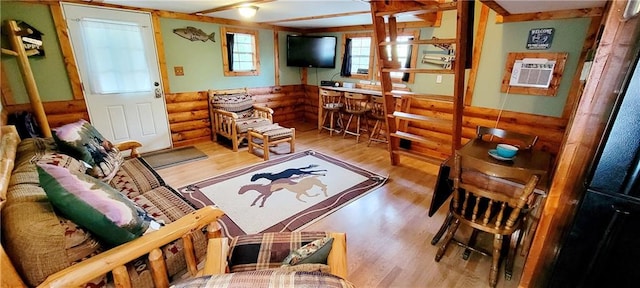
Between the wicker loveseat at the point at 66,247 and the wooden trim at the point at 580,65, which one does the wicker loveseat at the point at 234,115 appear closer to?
the wicker loveseat at the point at 66,247

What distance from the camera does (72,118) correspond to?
340 centimetres

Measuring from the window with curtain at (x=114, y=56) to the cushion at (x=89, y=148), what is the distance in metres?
1.74

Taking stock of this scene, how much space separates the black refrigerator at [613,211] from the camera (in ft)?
3.11

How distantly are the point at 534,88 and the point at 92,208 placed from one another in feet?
13.3

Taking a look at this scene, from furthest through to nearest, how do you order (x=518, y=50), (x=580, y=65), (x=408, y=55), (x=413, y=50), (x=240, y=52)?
(x=240, y=52) < (x=408, y=55) < (x=413, y=50) < (x=518, y=50) < (x=580, y=65)

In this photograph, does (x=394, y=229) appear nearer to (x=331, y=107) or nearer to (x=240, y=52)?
(x=331, y=107)

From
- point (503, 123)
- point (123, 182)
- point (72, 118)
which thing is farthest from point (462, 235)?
point (72, 118)

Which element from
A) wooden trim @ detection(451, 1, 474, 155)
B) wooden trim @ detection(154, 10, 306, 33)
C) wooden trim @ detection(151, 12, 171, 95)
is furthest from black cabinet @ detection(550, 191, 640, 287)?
wooden trim @ detection(154, 10, 306, 33)

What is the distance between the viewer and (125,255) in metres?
1.11

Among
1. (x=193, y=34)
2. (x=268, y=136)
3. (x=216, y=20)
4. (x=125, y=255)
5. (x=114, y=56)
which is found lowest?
(x=268, y=136)

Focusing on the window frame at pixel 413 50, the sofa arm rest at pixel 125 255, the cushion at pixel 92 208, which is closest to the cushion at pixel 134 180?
the cushion at pixel 92 208

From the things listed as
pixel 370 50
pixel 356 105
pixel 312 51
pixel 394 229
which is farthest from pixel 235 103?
pixel 394 229

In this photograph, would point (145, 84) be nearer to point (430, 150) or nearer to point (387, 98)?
point (387, 98)

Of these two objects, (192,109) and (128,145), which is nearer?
(128,145)
